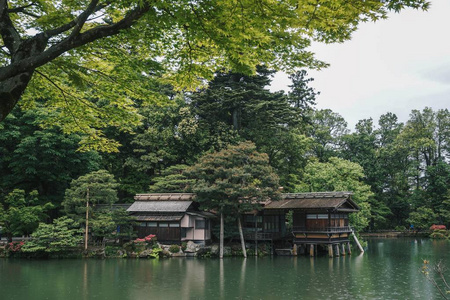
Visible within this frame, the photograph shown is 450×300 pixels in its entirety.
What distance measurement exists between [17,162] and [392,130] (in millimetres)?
43792

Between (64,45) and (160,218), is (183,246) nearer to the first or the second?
(160,218)

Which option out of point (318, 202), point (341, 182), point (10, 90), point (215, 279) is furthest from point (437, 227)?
point (10, 90)

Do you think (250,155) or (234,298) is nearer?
(234,298)

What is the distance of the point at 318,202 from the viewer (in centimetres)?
2773

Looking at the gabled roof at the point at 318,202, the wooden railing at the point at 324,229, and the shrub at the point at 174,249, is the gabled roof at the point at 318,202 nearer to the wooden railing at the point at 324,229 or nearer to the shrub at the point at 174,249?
the wooden railing at the point at 324,229

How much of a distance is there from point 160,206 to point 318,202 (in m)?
11.4

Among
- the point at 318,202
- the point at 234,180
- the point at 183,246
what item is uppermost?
the point at 234,180

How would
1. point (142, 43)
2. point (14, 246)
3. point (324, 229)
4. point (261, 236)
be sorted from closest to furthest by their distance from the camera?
1. point (142, 43)
2. point (14, 246)
3. point (324, 229)
4. point (261, 236)

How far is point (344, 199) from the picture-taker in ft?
89.2

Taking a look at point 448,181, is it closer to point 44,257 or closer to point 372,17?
point 44,257

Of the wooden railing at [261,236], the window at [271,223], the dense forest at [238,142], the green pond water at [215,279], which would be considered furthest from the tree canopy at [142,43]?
the window at [271,223]

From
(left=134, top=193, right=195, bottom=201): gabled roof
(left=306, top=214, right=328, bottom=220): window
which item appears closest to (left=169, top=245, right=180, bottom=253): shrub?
(left=134, top=193, right=195, bottom=201): gabled roof

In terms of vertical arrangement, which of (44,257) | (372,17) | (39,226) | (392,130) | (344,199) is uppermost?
(392,130)

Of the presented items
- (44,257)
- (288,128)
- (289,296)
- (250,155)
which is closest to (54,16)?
(289,296)
